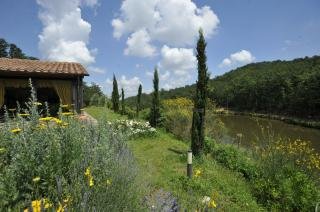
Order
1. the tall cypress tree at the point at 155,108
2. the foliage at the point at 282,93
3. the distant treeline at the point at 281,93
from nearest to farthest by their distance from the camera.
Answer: the tall cypress tree at the point at 155,108 → the distant treeline at the point at 281,93 → the foliage at the point at 282,93

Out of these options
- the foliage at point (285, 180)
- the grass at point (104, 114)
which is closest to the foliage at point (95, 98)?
the grass at point (104, 114)

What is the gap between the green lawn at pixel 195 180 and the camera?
5816 mm

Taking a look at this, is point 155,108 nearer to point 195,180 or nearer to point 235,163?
point 235,163

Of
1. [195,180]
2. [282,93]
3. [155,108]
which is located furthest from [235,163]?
[282,93]

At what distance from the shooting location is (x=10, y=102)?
1766 centimetres

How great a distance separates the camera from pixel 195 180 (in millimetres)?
6879

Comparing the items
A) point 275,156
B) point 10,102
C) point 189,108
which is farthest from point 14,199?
point 10,102

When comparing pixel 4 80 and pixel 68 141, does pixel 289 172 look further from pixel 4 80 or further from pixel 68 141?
pixel 4 80

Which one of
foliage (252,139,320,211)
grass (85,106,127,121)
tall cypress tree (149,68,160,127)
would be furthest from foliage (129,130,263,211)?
tall cypress tree (149,68,160,127)

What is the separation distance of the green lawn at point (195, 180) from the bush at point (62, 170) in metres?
0.71

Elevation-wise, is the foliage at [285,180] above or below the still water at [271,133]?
above

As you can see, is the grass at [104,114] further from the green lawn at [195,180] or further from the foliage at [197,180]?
the foliage at [197,180]

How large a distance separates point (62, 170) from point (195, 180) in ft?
13.4

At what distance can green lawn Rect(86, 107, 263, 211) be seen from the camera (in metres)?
5.82
